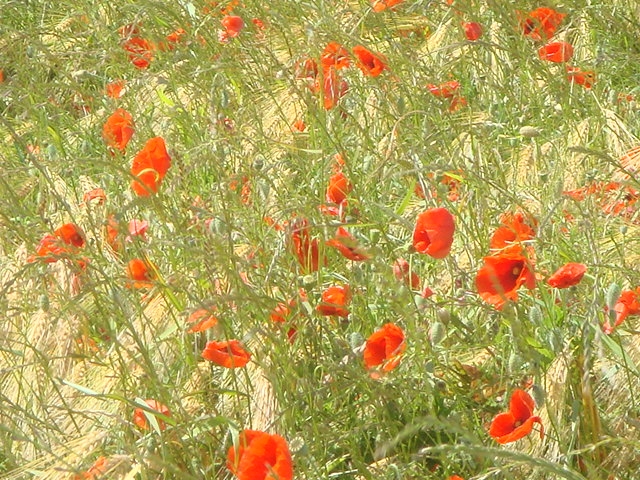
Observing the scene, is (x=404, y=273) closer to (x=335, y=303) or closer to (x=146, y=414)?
(x=335, y=303)

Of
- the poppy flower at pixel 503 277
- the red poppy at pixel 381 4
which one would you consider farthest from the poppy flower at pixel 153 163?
the red poppy at pixel 381 4

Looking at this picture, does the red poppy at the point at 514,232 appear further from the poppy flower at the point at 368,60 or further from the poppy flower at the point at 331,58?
the poppy flower at the point at 331,58

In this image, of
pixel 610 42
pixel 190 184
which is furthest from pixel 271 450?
pixel 610 42

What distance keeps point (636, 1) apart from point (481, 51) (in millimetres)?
368

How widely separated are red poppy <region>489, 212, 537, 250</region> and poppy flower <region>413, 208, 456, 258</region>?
12 centimetres

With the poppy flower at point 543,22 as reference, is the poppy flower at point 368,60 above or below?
above

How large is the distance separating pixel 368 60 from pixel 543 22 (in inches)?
19.9

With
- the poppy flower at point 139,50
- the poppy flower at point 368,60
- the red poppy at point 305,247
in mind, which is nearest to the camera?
the red poppy at point 305,247

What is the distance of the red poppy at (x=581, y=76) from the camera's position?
2.44 metres

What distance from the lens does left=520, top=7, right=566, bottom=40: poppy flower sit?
8.54 ft

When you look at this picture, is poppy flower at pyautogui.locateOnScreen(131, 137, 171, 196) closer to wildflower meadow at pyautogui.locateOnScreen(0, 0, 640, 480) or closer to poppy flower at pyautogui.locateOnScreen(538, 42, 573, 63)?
wildflower meadow at pyautogui.locateOnScreen(0, 0, 640, 480)

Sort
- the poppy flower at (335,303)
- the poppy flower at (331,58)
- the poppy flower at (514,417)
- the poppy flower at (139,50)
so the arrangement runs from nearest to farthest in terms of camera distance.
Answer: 1. the poppy flower at (514,417)
2. the poppy flower at (335,303)
3. the poppy flower at (331,58)
4. the poppy flower at (139,50)

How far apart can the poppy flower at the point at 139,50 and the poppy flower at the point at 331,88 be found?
30.8 inches

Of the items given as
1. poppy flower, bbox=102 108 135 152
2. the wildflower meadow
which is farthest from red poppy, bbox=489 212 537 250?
poppy flower, bbox=102 108 135 152
